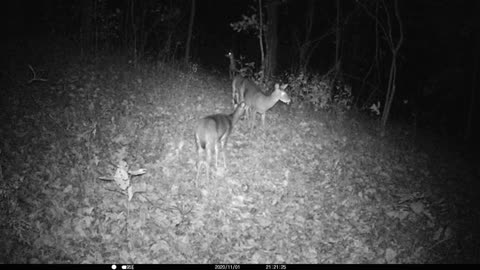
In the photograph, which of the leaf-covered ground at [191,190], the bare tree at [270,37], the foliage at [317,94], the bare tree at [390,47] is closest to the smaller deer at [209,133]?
the leaf-covered ground at [191,190]

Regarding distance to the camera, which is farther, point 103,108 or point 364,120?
point 364,120

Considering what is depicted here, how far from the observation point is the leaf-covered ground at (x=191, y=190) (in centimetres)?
504

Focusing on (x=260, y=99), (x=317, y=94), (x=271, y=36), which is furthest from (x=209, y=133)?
(x=271, y=36)

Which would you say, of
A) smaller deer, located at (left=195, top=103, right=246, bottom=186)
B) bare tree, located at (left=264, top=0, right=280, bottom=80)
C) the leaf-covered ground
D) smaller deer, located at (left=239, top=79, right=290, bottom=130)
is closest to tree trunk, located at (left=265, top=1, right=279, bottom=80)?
bare tree, located at (left=264, top=0, right=280, bottom=80)

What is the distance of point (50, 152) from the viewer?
20.6 feet

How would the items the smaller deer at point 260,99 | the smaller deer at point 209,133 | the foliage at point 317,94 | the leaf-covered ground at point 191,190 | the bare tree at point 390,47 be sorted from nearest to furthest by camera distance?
1. the leaf-covered ground at point 191,190
2. the smaller deer at point 209,133
3. the smaller deer at point 260,99
4. the bare tree at point 390,47
5. the foliage at point 317,94

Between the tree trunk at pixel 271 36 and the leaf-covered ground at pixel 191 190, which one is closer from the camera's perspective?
the leaf-covered ground at pixel 191 190

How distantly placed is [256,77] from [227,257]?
9.08 metres

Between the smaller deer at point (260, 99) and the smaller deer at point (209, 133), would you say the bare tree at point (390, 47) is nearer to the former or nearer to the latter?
the smaller deer at point (260, 99)

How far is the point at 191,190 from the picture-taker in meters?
6.34

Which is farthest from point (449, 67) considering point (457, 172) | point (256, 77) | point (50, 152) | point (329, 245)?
point (50, 152)

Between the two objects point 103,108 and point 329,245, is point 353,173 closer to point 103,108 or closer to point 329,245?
point 329,245

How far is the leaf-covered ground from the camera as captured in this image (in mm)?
5043

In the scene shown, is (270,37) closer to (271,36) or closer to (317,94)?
(271,36)
